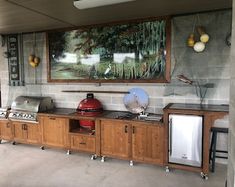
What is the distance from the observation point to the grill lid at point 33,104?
409 centimetres

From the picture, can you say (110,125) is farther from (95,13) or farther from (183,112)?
(95,13)

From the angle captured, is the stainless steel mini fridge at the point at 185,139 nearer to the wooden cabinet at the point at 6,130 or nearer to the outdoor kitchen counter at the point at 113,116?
the outdoor kitchen counter at the point at 113,116

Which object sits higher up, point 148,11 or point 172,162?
point 148,11

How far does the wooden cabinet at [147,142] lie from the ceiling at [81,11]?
1.66 meters

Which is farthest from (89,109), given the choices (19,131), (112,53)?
(19,131)

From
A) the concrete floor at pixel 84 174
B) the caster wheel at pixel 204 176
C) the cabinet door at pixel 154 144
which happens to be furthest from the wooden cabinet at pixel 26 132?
the caster wheel at pixel 204 176

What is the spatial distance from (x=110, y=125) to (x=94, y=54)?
1.41 m

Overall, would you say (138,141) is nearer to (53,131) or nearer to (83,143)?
(83,143)

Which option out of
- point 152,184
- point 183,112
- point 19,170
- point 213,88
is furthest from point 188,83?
point 19,170

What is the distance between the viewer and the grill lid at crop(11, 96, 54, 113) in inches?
161

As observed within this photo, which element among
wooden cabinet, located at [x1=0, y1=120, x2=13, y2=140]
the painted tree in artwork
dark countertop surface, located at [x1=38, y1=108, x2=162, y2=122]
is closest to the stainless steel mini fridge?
dark countertop surface, located at [x1=38, y1=108, x2=162, y2=122]

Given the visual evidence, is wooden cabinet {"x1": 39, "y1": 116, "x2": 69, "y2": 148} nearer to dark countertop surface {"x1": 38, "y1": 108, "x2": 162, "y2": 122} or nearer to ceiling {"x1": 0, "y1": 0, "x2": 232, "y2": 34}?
dark countertop surface {"x1": 38, "y1": 108, "x2": 162, "y2": 122}

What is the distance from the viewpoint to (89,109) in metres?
3.81

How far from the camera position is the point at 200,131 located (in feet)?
9.61
